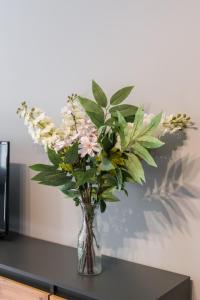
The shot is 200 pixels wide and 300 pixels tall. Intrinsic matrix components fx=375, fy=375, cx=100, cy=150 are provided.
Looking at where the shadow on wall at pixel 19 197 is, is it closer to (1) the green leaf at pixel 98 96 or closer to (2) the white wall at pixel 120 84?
(2) the white wall at pixel 120 84

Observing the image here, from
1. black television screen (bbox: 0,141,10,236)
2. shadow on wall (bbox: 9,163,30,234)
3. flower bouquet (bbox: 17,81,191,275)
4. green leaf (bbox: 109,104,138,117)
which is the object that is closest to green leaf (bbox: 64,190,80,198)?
flower bouquet (bbox: 17,81,191,275)

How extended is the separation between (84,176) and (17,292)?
0.59 metres

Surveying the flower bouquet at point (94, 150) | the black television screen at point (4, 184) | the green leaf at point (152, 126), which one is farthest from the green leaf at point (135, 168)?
the black television screen at point (4, 184)

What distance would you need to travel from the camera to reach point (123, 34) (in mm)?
1684

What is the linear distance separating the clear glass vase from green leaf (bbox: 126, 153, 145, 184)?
257 millimetres

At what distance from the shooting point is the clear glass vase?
4.94ft

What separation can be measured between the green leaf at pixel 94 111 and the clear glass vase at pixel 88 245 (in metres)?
0.34

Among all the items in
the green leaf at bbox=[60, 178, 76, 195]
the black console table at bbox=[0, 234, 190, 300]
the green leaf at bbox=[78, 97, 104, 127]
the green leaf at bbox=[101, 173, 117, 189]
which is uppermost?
the green leaf at bbox=[78, 97, 104, 127]

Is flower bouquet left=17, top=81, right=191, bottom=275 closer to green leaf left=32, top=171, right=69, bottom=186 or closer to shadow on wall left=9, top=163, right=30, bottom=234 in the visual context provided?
green leaf left=32, top=171, right=69, bottom=186

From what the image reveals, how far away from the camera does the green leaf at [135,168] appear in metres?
1.32

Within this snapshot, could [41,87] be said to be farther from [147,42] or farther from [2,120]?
[147,42]

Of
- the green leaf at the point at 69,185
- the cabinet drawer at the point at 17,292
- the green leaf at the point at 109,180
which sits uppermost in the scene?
the green leaf at the point at 109,180

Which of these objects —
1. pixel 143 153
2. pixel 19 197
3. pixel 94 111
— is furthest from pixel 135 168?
pixel 19 197

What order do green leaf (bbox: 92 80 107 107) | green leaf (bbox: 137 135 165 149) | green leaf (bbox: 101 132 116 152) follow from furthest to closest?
1. green leaf (bbox: 92 80 107 107)
2. green leaf (bbox: 101 132 116 152)
3. green leaf (bbox: 137 135 165 149)
